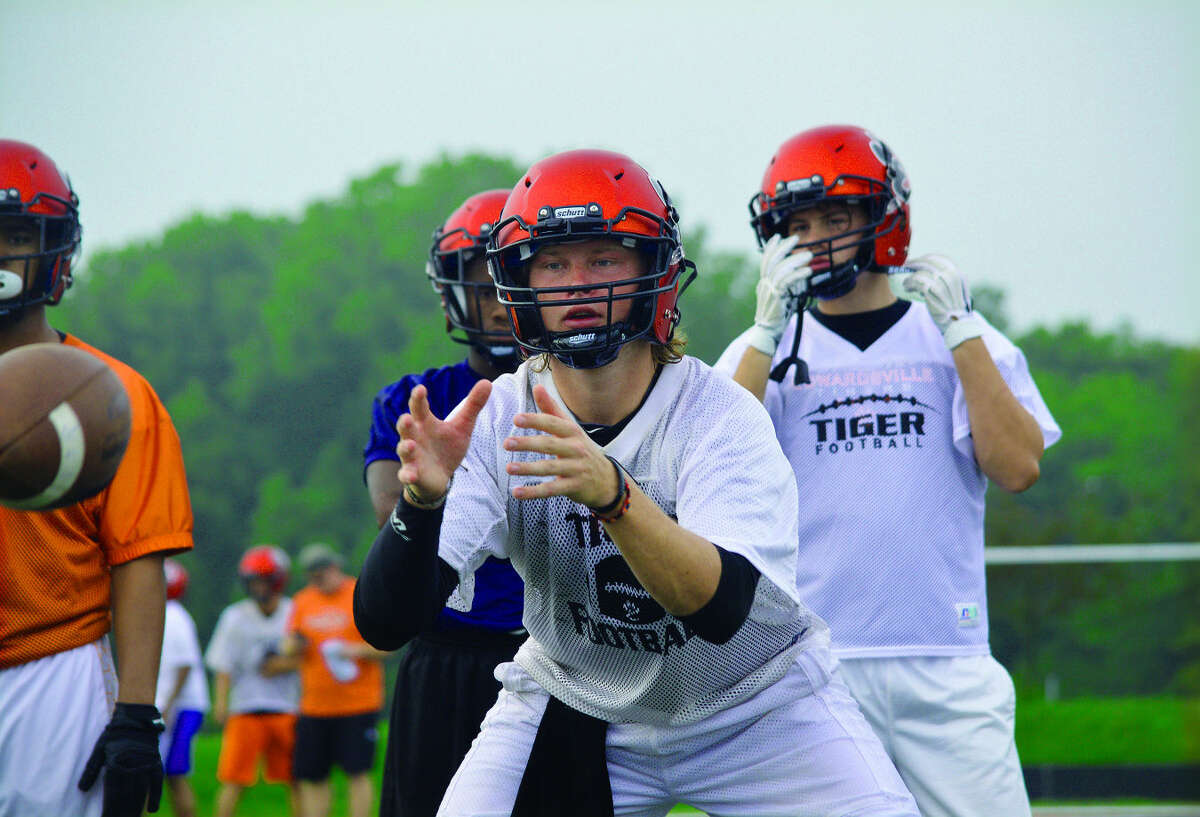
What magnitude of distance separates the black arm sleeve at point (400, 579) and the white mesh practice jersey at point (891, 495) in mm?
1692

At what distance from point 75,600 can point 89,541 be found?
0.18 metres

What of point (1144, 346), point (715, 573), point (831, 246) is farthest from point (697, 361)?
point (1144, 346)

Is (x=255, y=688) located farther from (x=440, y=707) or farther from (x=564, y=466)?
(x=564, y=466)

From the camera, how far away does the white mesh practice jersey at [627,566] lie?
3.12m

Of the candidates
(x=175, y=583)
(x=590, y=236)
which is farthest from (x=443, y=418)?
(x=175, y=583)

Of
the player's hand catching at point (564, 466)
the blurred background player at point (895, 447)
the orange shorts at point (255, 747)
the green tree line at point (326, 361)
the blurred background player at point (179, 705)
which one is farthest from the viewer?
the green tree line at point (326, 361)

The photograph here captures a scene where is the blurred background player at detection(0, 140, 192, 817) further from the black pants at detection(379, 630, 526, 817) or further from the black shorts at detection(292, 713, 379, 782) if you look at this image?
the black shorts at detection(292, 713, 379, 782)

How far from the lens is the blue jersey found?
427 cm

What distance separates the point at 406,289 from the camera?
131ft

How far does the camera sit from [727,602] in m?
2.77

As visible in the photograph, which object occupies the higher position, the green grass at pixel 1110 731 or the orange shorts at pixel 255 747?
the orange shorts at pixel 255 747

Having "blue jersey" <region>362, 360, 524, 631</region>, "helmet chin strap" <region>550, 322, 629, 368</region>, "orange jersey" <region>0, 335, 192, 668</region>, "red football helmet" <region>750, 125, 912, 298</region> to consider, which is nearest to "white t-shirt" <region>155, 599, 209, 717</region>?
"blue jersey" <region>362, 360, 524, 631</region>

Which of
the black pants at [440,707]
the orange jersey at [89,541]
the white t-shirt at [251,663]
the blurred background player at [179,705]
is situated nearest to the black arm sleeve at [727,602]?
the black pants at [440,707]

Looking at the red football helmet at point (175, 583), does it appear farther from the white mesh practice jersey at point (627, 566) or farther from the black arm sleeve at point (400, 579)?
the black arm sleeve at point (400, 579)
